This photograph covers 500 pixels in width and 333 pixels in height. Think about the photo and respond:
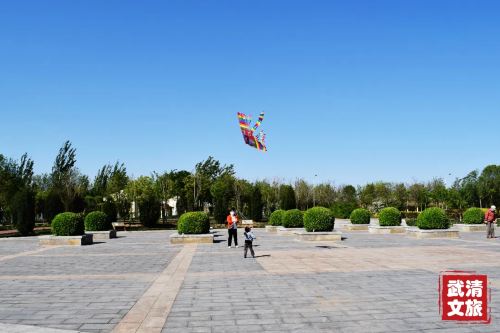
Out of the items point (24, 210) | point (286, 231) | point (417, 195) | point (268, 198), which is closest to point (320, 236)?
point (286, 231)

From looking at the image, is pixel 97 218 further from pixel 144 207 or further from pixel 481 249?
pixel 481 249

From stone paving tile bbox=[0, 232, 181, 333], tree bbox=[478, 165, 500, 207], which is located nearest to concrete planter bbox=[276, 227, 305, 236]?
stone paving tile bbox=[0, 232, 181, 333]

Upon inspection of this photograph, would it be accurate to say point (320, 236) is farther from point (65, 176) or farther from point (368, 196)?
point (368, 196)

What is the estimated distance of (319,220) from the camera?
21875mm

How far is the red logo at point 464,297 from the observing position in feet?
13.4

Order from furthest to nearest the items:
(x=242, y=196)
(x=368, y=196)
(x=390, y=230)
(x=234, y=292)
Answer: (x=368, y=196)
(x=242, y=196)
(x=390, y=230)
(x=234, y=292)

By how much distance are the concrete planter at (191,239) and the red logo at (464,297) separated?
17363mm

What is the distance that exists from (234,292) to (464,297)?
206 inches

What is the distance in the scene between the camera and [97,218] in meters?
26.5

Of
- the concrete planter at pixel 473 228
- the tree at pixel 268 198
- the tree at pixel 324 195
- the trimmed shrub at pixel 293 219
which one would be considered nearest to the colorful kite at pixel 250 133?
the trimmed shrub at pixel 293 219

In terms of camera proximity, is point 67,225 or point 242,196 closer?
point 67,225

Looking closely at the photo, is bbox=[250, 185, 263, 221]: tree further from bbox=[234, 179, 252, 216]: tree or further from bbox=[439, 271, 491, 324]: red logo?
bbox=[439, 271, 491, 324]: red logo

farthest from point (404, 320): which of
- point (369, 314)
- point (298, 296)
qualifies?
point (298, 296)

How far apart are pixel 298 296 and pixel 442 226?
17016 mm
